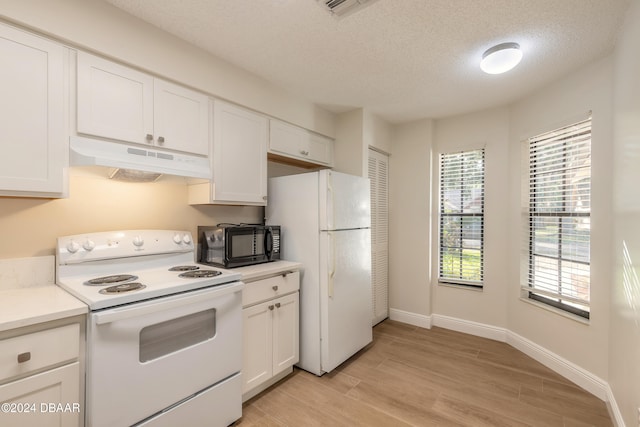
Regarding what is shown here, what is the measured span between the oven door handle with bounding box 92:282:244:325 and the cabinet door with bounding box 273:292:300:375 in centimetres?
65

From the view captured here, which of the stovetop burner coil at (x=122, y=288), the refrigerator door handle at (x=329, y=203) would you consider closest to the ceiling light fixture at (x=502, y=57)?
the refrigerator door handle at (x=329, y=203)

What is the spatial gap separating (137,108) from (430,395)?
9.44 ft

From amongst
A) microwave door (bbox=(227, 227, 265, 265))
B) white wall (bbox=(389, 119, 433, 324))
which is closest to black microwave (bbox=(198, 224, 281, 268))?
microwave door (bbox=(227, 227, 265, 265))

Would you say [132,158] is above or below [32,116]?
below

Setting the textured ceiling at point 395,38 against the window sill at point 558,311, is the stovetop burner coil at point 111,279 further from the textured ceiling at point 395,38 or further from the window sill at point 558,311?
the window sill at point 558,311

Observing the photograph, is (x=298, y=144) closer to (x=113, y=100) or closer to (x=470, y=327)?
(x=113, y=100)

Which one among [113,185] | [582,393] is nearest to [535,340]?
[582,393]

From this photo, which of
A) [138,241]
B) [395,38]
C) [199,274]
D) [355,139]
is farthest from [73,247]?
[355,139]

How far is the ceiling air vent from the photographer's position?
65.2 inches

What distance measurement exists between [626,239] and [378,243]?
7.40 ft

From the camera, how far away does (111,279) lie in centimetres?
175

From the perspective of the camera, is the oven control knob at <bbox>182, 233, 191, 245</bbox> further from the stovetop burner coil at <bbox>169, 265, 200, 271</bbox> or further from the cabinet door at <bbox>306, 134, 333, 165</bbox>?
the cabinet door at <bbox>306, 134, 333, 165</bbox>

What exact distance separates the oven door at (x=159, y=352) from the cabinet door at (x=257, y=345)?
15cm

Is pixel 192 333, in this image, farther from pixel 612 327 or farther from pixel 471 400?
pixel 612 327
